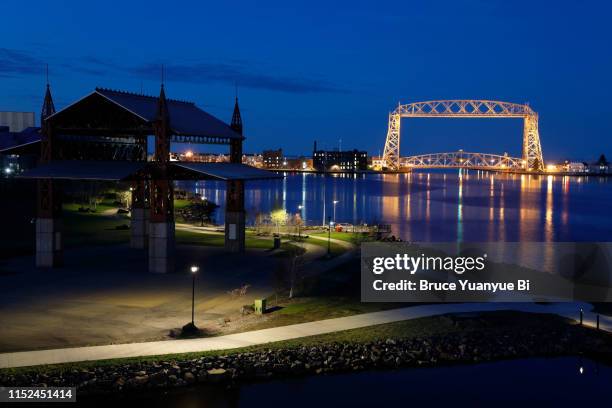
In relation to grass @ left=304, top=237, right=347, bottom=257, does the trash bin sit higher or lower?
lower

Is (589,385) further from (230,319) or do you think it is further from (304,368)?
(230,319)

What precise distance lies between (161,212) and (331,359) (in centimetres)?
1469

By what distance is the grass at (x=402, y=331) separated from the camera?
65.4 feet

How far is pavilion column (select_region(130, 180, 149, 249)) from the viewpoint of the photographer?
142ft

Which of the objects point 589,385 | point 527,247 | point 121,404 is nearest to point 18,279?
point 121,404

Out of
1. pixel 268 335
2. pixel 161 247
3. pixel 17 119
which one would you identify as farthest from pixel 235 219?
pixel 17 119

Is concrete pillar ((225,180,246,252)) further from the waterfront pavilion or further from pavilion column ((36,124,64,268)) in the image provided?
pavilion column ((36,124,64,268))

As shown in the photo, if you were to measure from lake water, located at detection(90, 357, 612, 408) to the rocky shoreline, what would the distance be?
310 mm

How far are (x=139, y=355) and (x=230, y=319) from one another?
526cm

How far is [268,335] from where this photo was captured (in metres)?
23.6

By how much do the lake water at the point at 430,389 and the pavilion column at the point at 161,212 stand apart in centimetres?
1398

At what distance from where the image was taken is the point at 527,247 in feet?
206

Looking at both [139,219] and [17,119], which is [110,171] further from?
[17,119]

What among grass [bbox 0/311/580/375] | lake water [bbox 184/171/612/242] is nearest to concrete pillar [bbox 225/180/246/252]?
grass [bbox 0/311/580/375]
